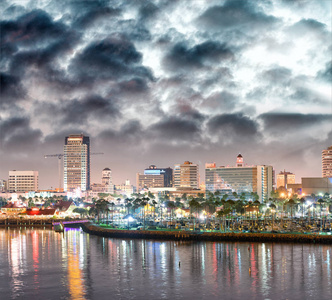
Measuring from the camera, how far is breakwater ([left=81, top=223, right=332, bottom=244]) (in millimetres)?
101481

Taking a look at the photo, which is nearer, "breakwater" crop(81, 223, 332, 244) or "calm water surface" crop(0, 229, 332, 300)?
"calm water surface" crop(0, 229, 332, 300)

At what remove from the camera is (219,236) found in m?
108

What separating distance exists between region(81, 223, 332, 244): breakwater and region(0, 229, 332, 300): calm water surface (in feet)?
16.7

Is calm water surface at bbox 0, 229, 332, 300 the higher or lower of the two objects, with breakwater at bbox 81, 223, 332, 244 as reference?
lower

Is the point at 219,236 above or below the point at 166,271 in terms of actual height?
above

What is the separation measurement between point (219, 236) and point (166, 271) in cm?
3688

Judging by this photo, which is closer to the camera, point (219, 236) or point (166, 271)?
point (166, 271)

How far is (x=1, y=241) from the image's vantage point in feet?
379

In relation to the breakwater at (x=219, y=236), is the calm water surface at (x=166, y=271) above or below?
below

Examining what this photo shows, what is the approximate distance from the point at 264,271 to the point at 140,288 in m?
17.5

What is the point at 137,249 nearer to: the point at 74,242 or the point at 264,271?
the point at 74,242

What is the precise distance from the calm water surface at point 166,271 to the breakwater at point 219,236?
5086 millimetres

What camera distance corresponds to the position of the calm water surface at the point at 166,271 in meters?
59.7

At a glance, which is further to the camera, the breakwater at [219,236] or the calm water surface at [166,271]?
the breakwater at [219,236]
